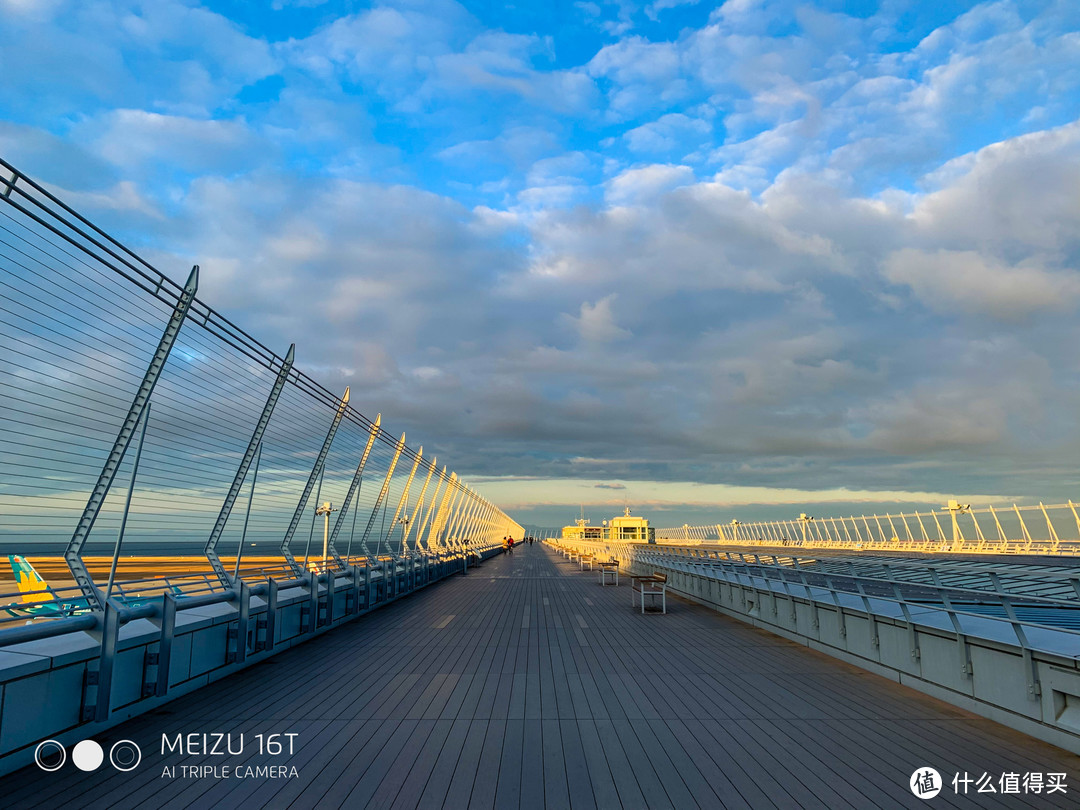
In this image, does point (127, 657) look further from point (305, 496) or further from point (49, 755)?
point (305, 496)

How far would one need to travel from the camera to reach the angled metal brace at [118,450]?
537 cm

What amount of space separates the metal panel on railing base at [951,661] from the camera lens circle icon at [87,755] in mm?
6959

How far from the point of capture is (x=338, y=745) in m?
4.85

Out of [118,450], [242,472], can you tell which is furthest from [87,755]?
[242,472]

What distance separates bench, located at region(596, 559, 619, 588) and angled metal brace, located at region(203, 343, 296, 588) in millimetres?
14903

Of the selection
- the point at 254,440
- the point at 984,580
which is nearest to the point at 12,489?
the point at 254,440

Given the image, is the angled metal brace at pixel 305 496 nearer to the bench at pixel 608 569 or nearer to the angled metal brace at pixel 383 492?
the angled metal brace at pixel 383 492

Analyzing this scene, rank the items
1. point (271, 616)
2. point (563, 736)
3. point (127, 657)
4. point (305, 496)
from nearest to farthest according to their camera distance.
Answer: point (563, 736), point (127, 657), point (271, 616), point (305, 496)

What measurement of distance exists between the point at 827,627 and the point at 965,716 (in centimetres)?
312

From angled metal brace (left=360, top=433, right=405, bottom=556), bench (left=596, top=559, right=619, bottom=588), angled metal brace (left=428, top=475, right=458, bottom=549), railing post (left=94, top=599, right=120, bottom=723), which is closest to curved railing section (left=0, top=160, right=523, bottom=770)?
railing post (left=94, top=599, right=120, bottom=723)

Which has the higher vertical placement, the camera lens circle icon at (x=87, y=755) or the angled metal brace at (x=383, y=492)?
the angled metal brace at (x=383, y=492)

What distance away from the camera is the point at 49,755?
4.41m

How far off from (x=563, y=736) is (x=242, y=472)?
546 cm

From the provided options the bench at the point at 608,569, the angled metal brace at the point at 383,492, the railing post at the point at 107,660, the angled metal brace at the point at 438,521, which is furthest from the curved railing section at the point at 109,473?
the angled metal brace at the point at 438,521
